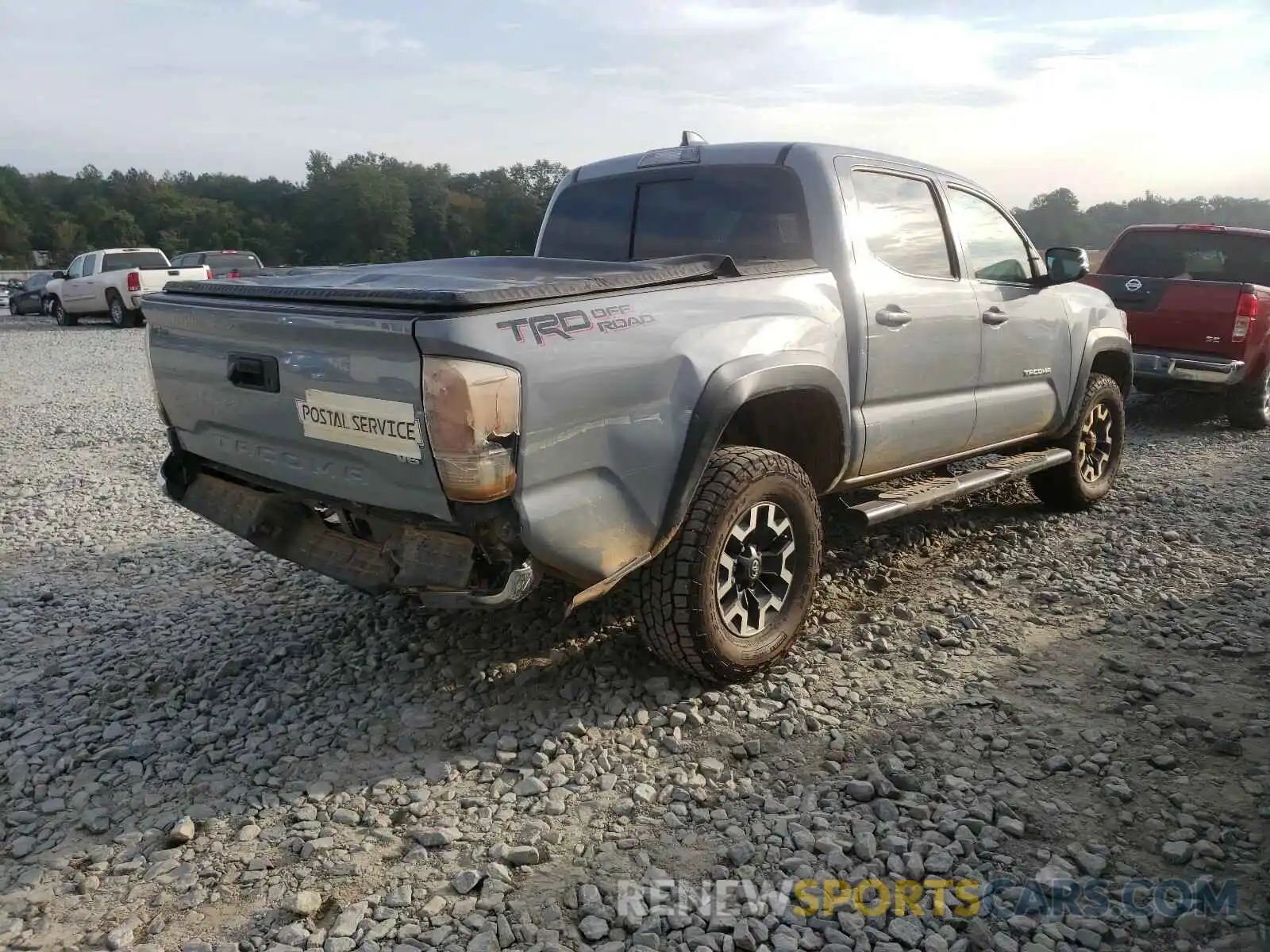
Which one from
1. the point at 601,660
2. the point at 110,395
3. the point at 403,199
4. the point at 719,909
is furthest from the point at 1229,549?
the point at 403,199

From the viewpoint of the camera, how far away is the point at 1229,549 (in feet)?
16.7

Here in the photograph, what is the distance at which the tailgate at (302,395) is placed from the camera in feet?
8.73

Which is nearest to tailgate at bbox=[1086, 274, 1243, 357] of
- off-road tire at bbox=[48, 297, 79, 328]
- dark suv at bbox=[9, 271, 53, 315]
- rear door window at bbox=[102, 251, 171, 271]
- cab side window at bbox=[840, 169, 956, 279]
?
cab side window at bbox=[840, 169, 956, 279]

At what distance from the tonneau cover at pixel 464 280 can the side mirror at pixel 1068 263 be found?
6.58ft

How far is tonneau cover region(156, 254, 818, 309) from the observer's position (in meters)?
2.68

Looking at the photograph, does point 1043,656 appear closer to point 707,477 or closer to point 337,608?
point 707,477

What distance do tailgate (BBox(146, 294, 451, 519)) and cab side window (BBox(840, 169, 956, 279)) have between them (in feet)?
7.30

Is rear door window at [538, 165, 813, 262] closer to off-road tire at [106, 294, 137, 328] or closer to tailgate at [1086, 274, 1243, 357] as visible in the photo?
tailgate at [1086, 274, 1243, 357]

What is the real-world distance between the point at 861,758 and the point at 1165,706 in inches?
48.1

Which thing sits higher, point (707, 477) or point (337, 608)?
point (707, 477)

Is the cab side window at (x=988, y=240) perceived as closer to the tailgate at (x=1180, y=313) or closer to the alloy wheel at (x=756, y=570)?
the alloy wheel at (x=756, y=570)

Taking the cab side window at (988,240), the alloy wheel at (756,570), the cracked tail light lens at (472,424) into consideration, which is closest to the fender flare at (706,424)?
the alloy wheel at (756,570)

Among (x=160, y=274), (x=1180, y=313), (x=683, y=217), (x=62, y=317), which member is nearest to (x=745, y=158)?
(x=683, y=217)

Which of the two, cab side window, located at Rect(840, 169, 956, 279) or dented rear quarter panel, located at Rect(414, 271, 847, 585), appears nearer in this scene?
dented rear quarter panel, located at Rect(414, 271, 847, 585)
